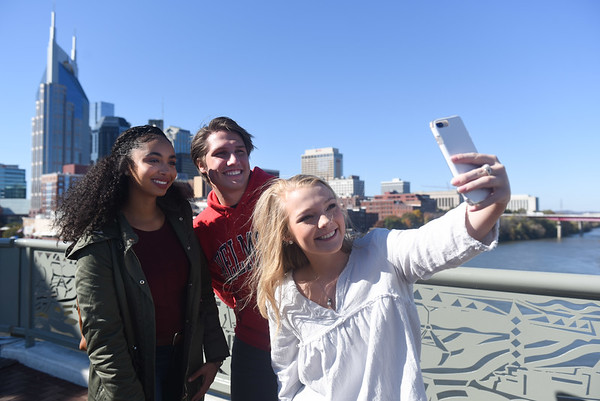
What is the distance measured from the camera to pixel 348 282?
47.7 inches

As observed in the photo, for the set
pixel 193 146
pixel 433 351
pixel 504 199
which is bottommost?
pixel 433 351

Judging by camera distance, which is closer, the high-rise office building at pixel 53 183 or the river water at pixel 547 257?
the river water at pixel 547 257

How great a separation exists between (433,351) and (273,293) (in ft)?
3.48

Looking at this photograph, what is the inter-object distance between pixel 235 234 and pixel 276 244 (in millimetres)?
495

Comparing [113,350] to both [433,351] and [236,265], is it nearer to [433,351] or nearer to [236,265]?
[236,265]

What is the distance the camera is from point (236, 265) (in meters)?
1.82

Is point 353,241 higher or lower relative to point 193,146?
lower

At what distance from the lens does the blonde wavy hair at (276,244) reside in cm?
137

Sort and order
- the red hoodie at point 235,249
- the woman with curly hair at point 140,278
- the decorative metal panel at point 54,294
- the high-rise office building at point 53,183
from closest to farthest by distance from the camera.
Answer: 1. the woman with curly hair at point 140,278
2. the red hoodie at point 235,249
3. the decorative metal panel at point 54,294
4. the high-rise office building at point 53,183

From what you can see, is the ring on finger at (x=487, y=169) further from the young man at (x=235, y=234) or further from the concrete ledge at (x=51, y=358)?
the concrete ledge at (x=51, y=358)

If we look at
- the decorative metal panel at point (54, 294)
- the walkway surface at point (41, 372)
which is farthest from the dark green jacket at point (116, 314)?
the decorative metal panel at point (54, 294)

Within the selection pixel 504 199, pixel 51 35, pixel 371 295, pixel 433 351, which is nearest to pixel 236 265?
pixel 371 295

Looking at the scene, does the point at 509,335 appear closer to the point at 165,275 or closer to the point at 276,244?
the point at 276,244

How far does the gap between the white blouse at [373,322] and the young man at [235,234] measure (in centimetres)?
42
